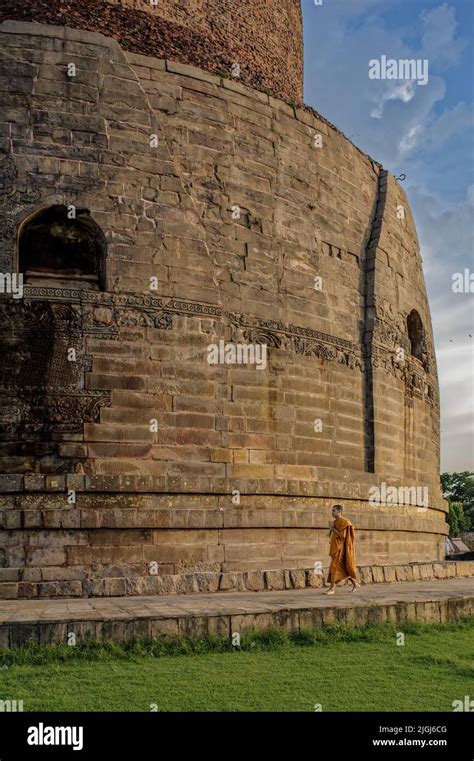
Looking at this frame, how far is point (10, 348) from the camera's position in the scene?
417 inches

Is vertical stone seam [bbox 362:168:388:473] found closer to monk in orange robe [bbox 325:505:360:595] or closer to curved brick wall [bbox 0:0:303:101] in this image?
curved brick wall [bbox 0:0:303:101]

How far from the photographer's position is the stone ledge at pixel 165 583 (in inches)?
381

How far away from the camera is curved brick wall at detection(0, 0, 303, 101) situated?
12.2 m

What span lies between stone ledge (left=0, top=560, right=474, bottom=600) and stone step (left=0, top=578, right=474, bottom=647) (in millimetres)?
341

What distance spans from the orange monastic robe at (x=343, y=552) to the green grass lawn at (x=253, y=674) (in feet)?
8.36

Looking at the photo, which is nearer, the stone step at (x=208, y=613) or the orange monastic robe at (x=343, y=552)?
the stone step at (x=208, y=613)

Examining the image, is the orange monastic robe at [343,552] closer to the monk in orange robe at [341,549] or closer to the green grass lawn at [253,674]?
the monk in orange robe at [341,549]

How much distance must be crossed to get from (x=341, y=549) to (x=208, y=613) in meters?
3.32

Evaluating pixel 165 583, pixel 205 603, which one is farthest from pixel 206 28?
pixel 205 603

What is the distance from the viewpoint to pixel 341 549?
1022 centimetres

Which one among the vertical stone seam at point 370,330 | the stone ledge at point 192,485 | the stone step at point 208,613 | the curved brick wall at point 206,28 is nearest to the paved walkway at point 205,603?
the stone step at point 208,613

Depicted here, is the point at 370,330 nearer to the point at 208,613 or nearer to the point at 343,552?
the point at 343,552

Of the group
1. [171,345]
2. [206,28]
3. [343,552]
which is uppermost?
[206,28]

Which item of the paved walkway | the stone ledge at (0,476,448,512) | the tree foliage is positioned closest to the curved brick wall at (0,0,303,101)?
the stone ledge at (0,476,448,512)
